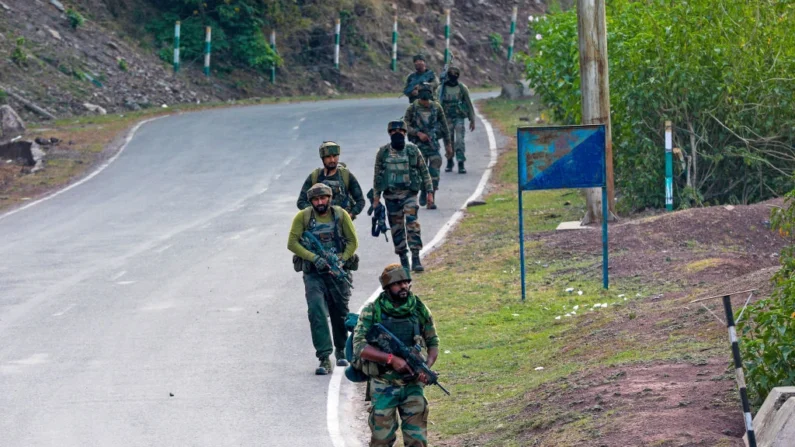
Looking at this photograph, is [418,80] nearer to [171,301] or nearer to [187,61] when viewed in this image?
[171,301]

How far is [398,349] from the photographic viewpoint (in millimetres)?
8297

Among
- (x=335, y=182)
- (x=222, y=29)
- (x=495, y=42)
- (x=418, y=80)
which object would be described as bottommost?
(x=335, y=182)

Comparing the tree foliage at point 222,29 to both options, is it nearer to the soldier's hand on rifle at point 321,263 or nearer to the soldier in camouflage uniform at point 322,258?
the soldier in camouflage uniform at point 322,258

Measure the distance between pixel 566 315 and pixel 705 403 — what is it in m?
5.07

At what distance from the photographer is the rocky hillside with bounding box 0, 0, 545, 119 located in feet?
116

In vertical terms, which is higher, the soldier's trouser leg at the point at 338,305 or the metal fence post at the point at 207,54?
the metal fence post at the point at 207,54

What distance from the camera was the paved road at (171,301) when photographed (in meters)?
10.4

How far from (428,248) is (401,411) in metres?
9.92

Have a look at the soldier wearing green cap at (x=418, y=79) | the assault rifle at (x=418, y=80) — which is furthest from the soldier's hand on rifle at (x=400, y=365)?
the assault rifle at (x=418, y=80)

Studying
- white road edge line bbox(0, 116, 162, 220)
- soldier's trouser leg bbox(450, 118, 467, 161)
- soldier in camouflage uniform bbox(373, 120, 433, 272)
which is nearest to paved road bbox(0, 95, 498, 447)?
white road edge line bbox(0, 116, 162, 220)

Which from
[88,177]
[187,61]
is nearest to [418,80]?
[88,177]

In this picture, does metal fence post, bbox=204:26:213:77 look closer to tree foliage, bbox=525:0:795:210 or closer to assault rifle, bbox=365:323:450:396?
tree foliage, bbox=525:0:795:210

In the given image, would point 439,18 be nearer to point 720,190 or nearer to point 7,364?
point 720,190

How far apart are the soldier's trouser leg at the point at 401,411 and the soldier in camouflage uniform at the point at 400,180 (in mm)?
6898
